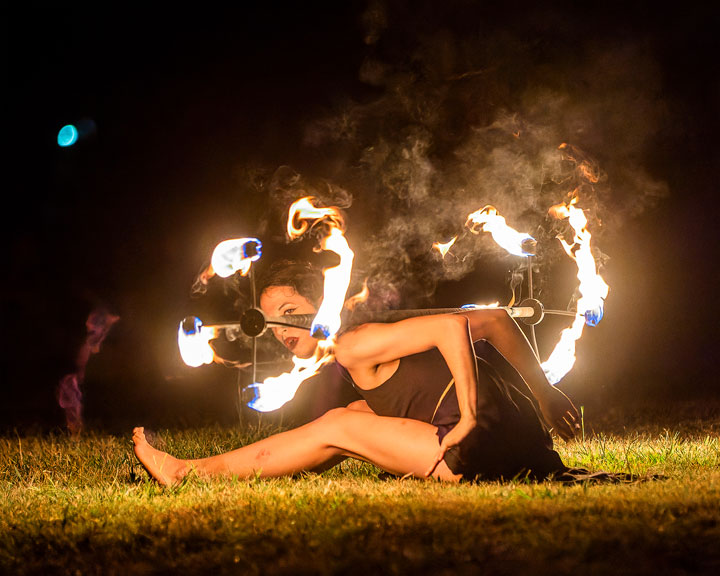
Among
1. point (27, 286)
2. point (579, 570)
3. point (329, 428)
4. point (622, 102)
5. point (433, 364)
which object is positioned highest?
point (622, 102)

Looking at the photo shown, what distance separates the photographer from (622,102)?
10.2m

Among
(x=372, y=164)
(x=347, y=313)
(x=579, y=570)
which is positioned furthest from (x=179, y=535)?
(x=372, y=164)

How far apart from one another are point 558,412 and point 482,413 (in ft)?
2.26

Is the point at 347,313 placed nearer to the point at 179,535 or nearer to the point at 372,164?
the point at 179,535

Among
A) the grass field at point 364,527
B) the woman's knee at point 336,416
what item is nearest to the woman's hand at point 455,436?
the grass field at point 364,527

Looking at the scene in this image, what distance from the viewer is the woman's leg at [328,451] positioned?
4.54m

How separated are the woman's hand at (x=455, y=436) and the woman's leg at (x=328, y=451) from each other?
7 centimetres

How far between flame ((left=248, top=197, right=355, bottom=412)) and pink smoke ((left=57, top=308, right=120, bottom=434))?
610 cm

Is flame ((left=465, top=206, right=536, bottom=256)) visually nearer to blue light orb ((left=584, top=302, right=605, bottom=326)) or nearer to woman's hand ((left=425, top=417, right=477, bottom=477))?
blue light orb ((left=584, top=302, right=605, bottom=326))

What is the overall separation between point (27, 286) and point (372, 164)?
4534 mm

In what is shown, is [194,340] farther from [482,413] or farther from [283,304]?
[482,413]

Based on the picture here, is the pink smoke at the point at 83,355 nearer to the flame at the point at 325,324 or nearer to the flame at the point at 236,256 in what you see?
the flame at the point at 236,256

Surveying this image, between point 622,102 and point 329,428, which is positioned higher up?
point 622,102

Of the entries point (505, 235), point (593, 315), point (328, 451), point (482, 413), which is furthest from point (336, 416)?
point (593, 315)
